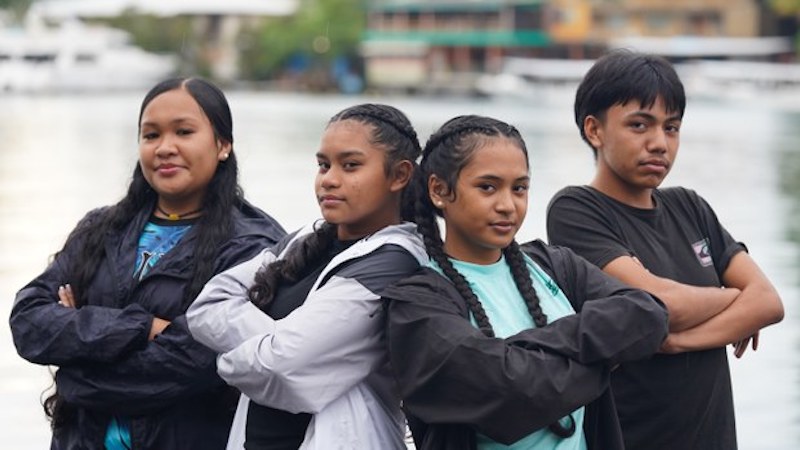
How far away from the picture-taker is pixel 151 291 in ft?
9.55

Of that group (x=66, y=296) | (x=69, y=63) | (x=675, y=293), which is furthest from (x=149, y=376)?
(x=69, y=63)

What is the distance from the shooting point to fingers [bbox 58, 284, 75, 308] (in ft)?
9.62

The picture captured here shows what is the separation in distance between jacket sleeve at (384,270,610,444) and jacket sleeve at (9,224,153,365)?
0.63 metres

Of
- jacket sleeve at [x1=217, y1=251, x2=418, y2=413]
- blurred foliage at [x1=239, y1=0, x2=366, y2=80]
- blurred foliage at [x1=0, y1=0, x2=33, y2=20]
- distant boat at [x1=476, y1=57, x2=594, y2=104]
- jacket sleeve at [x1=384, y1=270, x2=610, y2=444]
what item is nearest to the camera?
jacket sleeve at [x1=384, y1=270, x2=610, y2=444]

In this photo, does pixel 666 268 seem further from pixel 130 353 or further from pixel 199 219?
pixel 130 353

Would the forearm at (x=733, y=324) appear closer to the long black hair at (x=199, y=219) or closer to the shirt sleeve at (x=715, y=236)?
the shirt sleeve at (x=715, y=236)

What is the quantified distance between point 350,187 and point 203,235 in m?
0.43

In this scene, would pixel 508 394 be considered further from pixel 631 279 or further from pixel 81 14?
pixel 81 14

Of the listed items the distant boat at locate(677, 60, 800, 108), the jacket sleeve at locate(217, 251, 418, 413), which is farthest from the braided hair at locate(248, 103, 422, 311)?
the distant boat at locate(677, 60, 800, 108)

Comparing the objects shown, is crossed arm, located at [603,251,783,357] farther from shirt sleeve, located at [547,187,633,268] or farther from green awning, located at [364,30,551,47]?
green awning, located at [364,30,551,47]

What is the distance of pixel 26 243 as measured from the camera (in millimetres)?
11305

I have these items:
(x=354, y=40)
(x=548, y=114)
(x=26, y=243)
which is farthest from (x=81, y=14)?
(x=26, y=243)

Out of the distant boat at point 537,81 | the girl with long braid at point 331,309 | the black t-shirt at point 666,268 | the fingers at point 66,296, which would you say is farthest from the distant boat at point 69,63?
the girl with long braid at point 331,309

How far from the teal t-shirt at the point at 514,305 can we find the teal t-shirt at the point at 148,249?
679 mm
